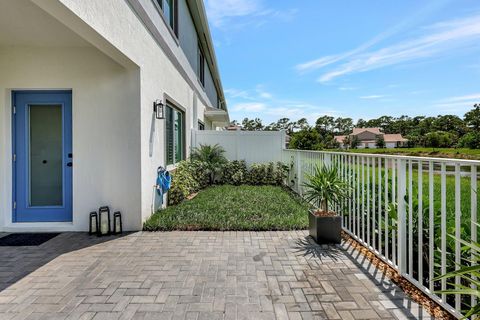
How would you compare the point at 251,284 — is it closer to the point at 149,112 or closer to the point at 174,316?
the point at 174,316

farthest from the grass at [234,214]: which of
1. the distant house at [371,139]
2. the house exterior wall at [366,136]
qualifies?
the house exterior wall at [366,136]

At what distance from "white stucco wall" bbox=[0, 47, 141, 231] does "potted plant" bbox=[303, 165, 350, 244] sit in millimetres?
2939

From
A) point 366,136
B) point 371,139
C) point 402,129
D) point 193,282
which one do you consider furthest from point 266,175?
point 402,129

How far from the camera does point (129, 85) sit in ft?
15.2

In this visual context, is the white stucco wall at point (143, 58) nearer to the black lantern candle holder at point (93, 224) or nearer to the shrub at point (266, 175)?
the black lantern candle holder at point (93, 224)

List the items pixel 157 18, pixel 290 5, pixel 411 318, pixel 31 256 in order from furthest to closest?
pixel 290 5 < pixel 157 18 < pixel 31 256 < pixel 411 318

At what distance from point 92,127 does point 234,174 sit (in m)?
5.39

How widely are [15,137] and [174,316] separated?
4.41 meters

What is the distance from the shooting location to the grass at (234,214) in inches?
188

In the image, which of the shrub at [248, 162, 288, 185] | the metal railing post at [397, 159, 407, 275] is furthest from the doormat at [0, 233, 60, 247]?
the shrub at [248, 162, 288, 185]

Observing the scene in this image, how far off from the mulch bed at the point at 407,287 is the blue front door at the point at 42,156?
483cm

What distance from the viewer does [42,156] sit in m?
4.82

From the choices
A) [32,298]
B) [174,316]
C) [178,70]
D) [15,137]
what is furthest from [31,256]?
[178,70]

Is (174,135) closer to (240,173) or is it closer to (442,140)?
(240,173)
